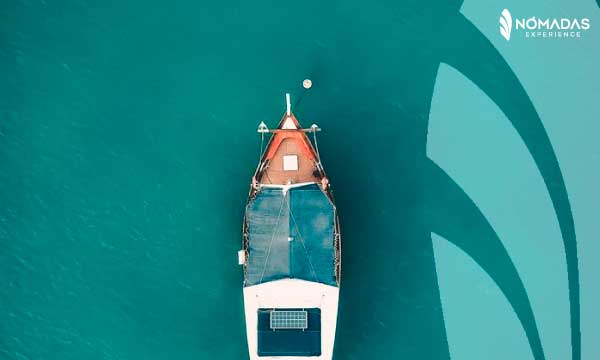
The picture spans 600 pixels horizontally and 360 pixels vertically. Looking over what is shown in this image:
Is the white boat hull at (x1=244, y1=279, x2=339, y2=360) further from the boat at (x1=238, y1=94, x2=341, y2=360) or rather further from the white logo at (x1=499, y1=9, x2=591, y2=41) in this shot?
the white logo at (x1=499, y1=9, x2=591, y2=41)

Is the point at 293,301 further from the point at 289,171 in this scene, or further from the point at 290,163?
the point at 290,163

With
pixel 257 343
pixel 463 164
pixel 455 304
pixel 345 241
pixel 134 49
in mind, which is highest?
pixel 134 49

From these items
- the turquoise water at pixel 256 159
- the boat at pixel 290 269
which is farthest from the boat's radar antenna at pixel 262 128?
the boat at pixel 290 269

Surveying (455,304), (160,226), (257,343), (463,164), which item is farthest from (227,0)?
(455,304)

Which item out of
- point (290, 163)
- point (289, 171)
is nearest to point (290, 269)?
point (289, 171)

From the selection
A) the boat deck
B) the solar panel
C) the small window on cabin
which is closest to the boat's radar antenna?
the boat deck

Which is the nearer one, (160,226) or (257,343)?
(257,343)

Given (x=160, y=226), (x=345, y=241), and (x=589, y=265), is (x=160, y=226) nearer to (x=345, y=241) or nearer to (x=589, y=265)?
(x=345, y=241)
